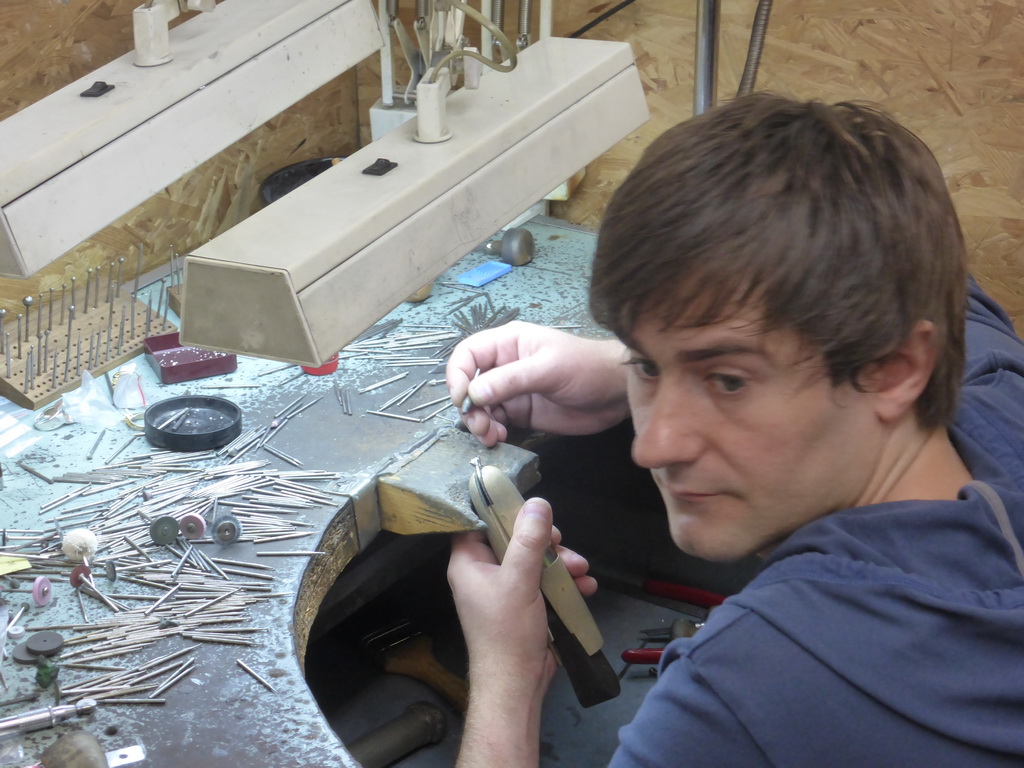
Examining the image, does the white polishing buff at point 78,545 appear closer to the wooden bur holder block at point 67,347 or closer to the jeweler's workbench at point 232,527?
the jeweler's workbench at point 232,527

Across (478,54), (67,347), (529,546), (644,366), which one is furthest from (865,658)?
(67,347)

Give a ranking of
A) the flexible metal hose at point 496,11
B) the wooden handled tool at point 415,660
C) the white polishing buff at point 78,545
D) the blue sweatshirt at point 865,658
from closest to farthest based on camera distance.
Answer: the blue sweatshirt at point 865,658, the white polishing buff at point 78,545, the flexible metal hose at point 496,11, the wooden handled tool at point 415,660

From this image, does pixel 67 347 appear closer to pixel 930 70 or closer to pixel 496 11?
pixel 496 11

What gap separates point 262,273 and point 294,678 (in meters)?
0.45

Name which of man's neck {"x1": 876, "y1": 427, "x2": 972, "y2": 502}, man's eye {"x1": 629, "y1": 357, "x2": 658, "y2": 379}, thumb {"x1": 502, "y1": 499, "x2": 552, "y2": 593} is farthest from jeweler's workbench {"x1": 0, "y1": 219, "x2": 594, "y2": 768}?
man's neck {"x1": 876, "y1": 427, "x2": 972, "y2": 502}

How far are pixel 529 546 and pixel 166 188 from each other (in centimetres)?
95

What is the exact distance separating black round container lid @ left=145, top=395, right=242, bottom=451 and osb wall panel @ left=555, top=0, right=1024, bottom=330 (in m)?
1.17

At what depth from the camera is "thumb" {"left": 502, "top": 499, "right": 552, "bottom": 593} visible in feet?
4.13

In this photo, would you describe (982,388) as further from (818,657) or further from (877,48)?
(877,48)

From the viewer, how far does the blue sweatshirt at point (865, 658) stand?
30.5 inches

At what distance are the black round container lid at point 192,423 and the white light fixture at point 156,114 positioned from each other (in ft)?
1.66

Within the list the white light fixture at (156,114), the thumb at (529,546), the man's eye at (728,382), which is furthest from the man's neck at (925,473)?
the white light fixture at (156,114)

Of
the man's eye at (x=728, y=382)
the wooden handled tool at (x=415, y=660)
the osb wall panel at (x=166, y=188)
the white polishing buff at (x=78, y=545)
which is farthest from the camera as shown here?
the wooden handled tool at (x=415, y=660)

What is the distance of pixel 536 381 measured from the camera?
1520mm
